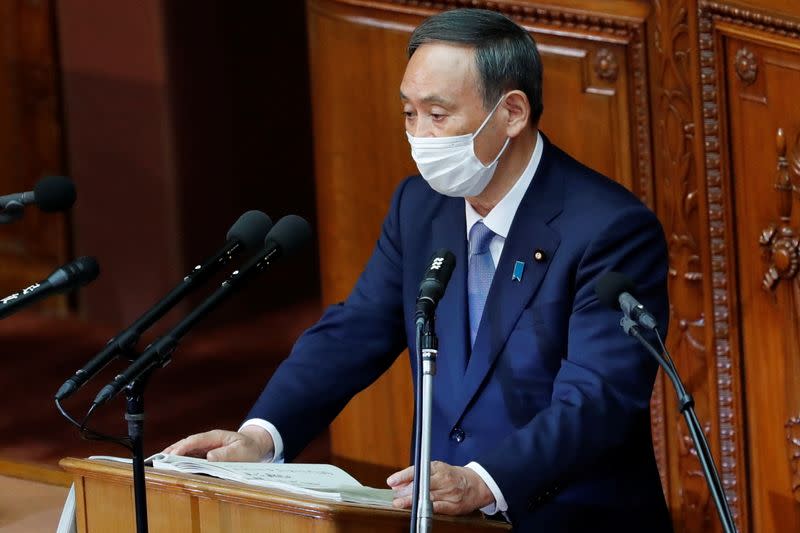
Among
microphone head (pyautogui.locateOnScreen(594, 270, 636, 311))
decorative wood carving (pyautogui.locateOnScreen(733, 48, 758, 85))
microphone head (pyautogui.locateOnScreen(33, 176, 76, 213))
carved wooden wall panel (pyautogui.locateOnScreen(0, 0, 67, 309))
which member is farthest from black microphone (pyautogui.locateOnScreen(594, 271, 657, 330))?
carved wooden wall panel (pyautogui.locateOnScreen(0, 0, 67, 309))

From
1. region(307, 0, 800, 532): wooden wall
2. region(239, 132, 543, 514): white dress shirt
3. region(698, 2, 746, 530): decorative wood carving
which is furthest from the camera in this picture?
region(698, 2, 746, 530): decorative wood carving

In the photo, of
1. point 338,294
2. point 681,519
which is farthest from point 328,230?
point 681,519

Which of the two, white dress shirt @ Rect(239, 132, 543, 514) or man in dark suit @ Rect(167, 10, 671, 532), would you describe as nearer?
man in dark suit @ Rect(167, 10, 671, 532)

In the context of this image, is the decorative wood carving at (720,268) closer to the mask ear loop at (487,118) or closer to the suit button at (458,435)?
the mask ear loop at (487,118)

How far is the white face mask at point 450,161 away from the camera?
2943mm

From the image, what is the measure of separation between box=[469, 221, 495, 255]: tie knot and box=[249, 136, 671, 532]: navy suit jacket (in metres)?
0.02

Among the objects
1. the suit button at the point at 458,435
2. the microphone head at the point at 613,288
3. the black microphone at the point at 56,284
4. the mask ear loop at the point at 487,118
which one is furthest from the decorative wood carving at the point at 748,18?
the black microphone at the point at 56,284

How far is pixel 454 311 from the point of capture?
3027mm

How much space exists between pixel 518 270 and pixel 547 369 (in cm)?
20

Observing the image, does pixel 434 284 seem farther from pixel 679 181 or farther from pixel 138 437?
pixel 679 181

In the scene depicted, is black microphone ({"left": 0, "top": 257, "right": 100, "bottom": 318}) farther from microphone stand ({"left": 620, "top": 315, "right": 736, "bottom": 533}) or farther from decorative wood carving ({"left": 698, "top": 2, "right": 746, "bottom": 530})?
decorative wood carving ({"left": 698, "top": 2, "right": 746, "bottom": 530})

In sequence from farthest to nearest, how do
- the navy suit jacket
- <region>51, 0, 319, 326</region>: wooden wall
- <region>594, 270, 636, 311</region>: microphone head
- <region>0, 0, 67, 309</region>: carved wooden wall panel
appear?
1. <region>0, 0, 67, 309</region>: carved wooden wall panel
2. <region>51, 0, 319, 326</region>: wooden wall
3. the navy suit jacket
4. <region>594, 270, 636, 311</region>: microphone head

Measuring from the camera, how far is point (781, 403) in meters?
3.99

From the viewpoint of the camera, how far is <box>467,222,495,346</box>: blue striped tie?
3037 millimetres
